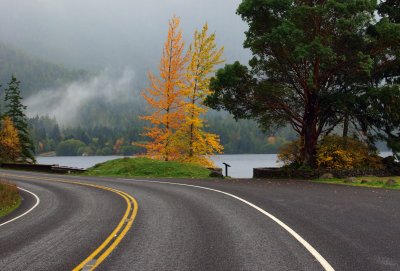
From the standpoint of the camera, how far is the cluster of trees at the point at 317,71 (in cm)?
2542

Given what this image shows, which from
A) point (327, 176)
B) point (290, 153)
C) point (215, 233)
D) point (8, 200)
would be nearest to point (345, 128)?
A: point (290, 153)

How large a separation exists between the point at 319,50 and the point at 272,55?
5.16 meters

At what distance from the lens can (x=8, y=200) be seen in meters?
19.2

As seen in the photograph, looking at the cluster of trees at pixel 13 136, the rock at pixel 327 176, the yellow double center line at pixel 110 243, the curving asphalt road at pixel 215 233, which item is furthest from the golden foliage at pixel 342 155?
the cluster of trees at pixel 13 136

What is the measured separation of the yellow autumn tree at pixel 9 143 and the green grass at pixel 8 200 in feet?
143

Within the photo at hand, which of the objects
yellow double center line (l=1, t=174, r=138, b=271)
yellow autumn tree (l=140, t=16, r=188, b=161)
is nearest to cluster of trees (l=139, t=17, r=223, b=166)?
yellow autumn tree (l=140, t=16, r=188, b=161)

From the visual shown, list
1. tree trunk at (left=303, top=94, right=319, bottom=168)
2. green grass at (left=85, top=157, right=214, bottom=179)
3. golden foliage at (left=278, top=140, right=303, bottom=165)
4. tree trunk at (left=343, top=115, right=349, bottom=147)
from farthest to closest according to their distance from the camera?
green grass at (left=85, top=157, right=214, bottom=179) → golden foliage at (left=278, top=140, right=303, bottom=165) → tree trunk at (left=303, top=94, right=319, bottom=168) → tree trunk at (left=343, top=115, right=349, bottom=147)

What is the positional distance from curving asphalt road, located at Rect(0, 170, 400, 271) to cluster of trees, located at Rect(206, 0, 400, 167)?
10767mm

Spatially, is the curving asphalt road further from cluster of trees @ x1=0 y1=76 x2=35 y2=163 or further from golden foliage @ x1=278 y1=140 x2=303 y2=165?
cluster of trees @ x1=0 y1=76 x2=35 y2=163

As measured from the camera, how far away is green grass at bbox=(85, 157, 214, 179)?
33.0 meters

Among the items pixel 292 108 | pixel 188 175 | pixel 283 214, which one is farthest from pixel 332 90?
pixel 283 214

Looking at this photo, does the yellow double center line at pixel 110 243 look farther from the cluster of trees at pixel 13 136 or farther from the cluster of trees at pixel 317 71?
the cluster of trees at pixel 13 136

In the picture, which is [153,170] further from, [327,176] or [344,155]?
[344,155]

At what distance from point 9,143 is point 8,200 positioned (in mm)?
46732
